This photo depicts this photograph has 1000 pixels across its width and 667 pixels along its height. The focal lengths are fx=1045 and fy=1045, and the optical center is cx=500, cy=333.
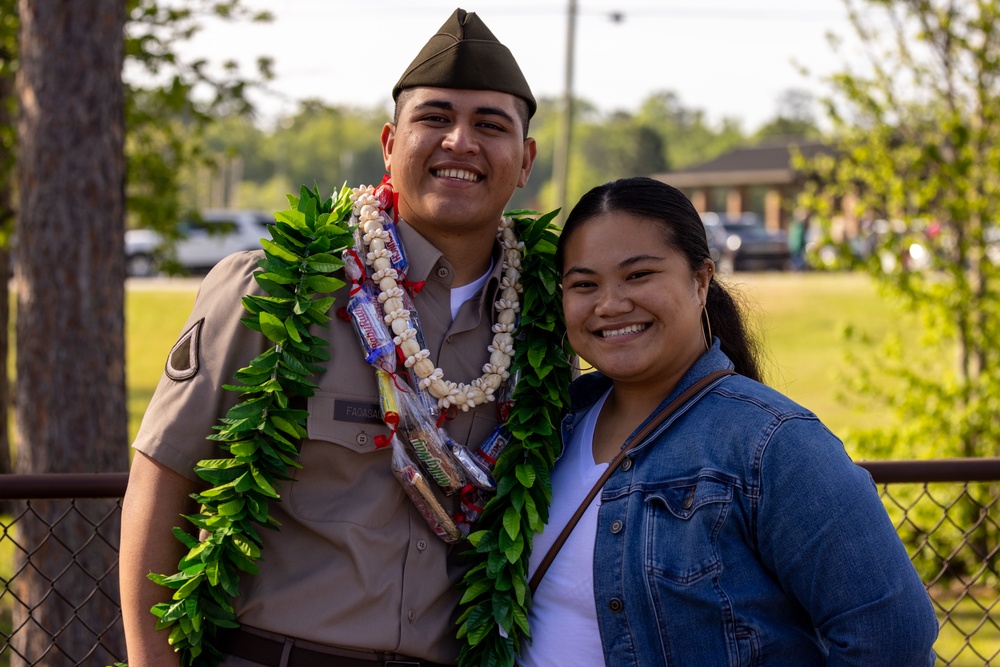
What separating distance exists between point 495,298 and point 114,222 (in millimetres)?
2915

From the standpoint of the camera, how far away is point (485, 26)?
9.25 feet

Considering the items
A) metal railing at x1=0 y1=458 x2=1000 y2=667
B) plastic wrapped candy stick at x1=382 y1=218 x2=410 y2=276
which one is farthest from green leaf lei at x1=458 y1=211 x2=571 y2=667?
metal railing at x1=0 y1=458 x2=1000 y2=667

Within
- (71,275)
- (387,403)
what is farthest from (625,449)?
(71,275)

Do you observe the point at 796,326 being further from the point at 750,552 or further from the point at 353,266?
the point at 750,552

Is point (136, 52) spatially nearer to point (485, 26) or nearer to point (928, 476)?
point (485, 26)

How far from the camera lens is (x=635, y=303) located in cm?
243

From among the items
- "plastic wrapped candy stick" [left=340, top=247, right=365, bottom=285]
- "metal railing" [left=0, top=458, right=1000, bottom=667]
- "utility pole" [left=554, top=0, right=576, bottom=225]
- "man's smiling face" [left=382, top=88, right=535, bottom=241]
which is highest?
"utility pole" [left=554, top=0, right=576, bottom=225]

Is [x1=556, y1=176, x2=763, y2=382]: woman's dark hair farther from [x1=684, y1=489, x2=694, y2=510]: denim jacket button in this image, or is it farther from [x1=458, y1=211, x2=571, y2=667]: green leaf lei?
[x1=684, y1=489, x2=694, y2=510]: denim jacket button

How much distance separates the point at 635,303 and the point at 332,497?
84 centimetres

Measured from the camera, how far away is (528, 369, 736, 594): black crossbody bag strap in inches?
94.8

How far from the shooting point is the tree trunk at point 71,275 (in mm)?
4848

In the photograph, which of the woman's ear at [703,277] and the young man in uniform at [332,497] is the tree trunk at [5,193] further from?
the woman's ear at [703,277]

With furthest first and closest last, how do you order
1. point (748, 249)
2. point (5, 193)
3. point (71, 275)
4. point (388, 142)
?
1. point (748, 249)
2. point (5, 193)
3. point (71, 275)
4. point (388, 142)

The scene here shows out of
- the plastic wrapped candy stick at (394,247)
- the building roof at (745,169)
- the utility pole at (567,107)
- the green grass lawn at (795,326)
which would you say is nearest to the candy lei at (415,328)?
the plastic wrapped candy stick at (394,247)
